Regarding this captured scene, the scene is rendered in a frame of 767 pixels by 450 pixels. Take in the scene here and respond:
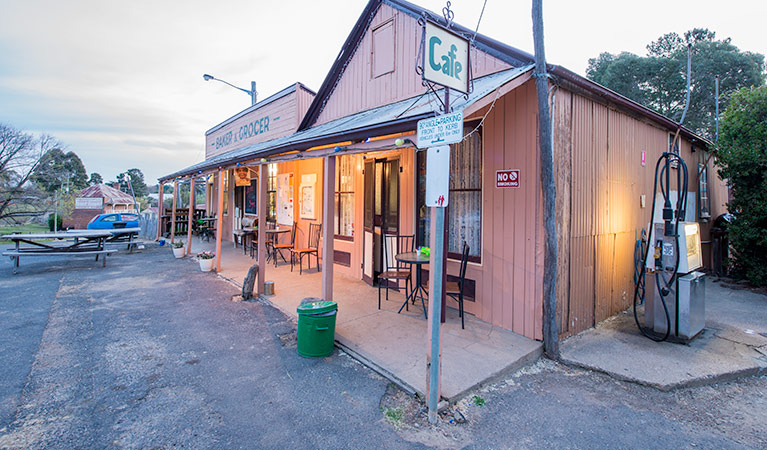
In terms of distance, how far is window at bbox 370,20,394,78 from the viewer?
22.1 ft

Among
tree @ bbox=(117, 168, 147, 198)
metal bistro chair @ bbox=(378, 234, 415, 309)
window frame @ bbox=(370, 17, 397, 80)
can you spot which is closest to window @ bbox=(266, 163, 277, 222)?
window frame @ bbox=(370, 17, 397, 80)

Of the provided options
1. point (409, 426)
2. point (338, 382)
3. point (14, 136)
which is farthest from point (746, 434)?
point (14, 136)

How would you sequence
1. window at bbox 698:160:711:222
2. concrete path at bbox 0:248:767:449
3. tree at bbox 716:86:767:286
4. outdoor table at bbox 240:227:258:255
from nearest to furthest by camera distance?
concrete path at bbox 0:248:767:449
tree at bbox 716:86:767:286
window at bbox 698:160:711:222
outdoor table at bbox 240:227:258:255

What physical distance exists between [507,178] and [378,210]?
2.84m

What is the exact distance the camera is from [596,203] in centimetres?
495

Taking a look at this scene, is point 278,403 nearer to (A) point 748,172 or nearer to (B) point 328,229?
(B) point 328,229

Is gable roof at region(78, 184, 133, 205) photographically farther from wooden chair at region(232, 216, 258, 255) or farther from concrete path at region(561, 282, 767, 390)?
concrete path at region(561, 282, 767, 390)

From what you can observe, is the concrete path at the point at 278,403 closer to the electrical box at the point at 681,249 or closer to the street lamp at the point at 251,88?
the electrical box at the point at 681,249

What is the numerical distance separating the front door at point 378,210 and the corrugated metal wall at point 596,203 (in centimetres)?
280

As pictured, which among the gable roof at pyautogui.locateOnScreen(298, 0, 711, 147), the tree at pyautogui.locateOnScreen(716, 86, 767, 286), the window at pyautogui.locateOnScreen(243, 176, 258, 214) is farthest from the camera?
the window at pyautogui.locateOnScreen(243, 176, 258, 214)

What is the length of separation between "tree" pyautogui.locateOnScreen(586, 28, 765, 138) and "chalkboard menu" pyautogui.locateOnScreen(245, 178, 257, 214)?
21338mm

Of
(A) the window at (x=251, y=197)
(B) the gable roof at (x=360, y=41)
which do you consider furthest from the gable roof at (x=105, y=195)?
(B) the gable roof at (x=360, y=41)

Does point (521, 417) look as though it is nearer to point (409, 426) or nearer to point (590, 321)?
point (409, 426)

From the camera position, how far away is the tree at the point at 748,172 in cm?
718
